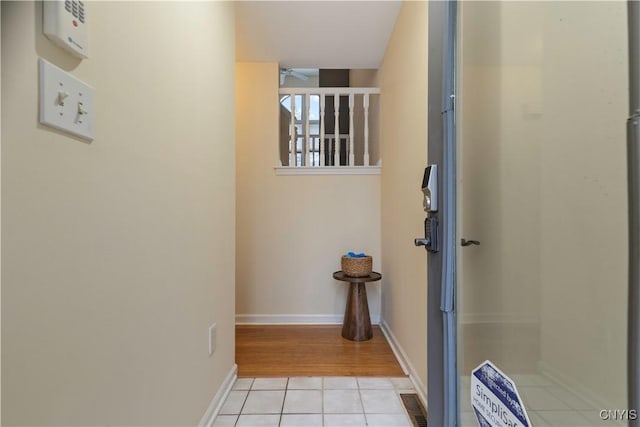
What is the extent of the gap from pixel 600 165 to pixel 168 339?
4.28 ft

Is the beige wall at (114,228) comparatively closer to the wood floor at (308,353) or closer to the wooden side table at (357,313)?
the wood floor at (308,353)

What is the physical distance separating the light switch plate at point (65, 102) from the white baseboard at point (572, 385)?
47.2 inches

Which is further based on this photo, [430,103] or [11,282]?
[430,103]

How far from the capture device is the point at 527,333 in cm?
76

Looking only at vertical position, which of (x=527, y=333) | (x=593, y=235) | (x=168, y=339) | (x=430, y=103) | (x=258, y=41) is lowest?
(x=168, y=339)

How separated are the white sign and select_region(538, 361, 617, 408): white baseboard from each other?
101mm

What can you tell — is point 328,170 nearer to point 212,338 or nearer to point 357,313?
point 357,313

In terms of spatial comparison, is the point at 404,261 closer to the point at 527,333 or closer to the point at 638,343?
the point at 527,333

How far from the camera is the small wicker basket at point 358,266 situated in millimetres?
2564

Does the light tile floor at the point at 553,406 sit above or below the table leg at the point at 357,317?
above

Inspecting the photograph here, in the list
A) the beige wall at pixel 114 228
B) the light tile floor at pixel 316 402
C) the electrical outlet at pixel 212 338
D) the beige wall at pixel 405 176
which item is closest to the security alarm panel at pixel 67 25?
the beige wall at pixel 114 228

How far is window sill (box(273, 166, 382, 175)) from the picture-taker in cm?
290

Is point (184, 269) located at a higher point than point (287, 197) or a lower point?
lower

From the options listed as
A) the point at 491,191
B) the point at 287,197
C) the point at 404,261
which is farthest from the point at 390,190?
the point at 491,191
